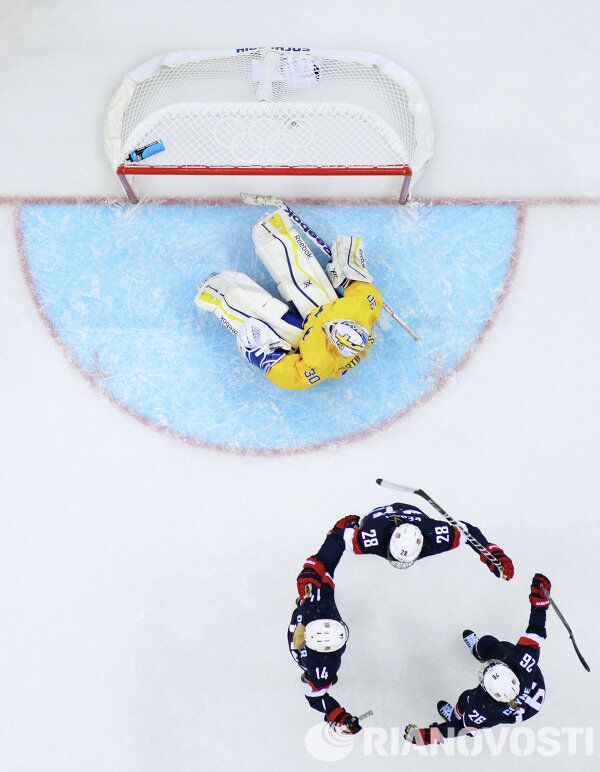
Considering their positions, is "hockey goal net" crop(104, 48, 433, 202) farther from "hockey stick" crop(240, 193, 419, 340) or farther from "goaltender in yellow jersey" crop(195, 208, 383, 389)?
"goaltender in yellow jersey" crop(195, 208, 383, 389)

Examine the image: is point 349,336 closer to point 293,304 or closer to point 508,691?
point 293,304

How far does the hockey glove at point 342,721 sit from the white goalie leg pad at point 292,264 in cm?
231

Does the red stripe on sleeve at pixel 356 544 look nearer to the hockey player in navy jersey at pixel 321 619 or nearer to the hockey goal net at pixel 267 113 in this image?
the hockey player in navy jersey at pixel 321 619

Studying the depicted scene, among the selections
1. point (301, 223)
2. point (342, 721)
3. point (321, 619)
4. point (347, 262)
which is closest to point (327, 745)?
point (342, 721)

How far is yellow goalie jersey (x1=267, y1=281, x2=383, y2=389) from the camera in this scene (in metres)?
3.81

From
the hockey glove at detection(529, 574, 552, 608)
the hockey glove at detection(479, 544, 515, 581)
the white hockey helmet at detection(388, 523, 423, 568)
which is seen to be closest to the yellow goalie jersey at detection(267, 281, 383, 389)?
the white hockey helmet at detection(388, 523, 423, 568)

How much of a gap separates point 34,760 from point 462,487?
3.22 metres

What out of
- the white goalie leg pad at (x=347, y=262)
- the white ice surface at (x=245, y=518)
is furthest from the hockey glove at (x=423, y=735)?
the white goalie leg pad at (x=347, y=262)

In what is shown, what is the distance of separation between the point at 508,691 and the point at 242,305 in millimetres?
2606

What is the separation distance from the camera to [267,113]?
438 centimetres

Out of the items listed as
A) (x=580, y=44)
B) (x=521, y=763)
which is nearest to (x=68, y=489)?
(x=521, y=763)

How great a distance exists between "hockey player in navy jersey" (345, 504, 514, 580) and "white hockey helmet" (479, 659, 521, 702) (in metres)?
0.50

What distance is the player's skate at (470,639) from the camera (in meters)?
4.16

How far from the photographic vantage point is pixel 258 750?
4188 mm
